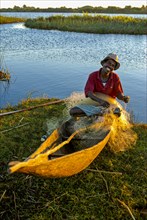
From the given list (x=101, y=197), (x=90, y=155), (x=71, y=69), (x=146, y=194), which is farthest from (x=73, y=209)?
(x=71, y=69)

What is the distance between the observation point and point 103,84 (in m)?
4.21

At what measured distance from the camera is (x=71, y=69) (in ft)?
35.0

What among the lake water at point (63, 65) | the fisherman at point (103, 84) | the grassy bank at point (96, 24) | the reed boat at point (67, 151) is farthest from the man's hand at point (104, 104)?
the grassy bank at point (96, 24)

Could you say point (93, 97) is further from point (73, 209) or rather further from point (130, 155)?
point (73, 209)

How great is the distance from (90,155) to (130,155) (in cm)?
113

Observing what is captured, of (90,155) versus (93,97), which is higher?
(93,97)

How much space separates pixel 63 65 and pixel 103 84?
722 cm

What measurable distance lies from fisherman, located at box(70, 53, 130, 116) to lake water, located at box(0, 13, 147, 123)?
2.52m

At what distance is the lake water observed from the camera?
8.20 metres

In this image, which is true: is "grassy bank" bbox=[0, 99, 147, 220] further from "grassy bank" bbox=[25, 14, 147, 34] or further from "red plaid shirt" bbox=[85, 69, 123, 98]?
"grassy bank" bbox=[25, 14, 147, 34]

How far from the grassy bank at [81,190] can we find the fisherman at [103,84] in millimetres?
668

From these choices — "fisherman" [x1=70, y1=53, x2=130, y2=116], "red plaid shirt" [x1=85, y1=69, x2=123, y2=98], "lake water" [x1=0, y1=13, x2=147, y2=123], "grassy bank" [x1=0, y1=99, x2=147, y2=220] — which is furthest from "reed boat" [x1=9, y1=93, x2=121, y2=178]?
"lake water" [x1=0, y1=13, x2=147, y2=123]

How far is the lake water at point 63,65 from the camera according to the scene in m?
8.20

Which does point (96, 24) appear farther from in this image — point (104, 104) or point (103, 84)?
point (104, 104)
